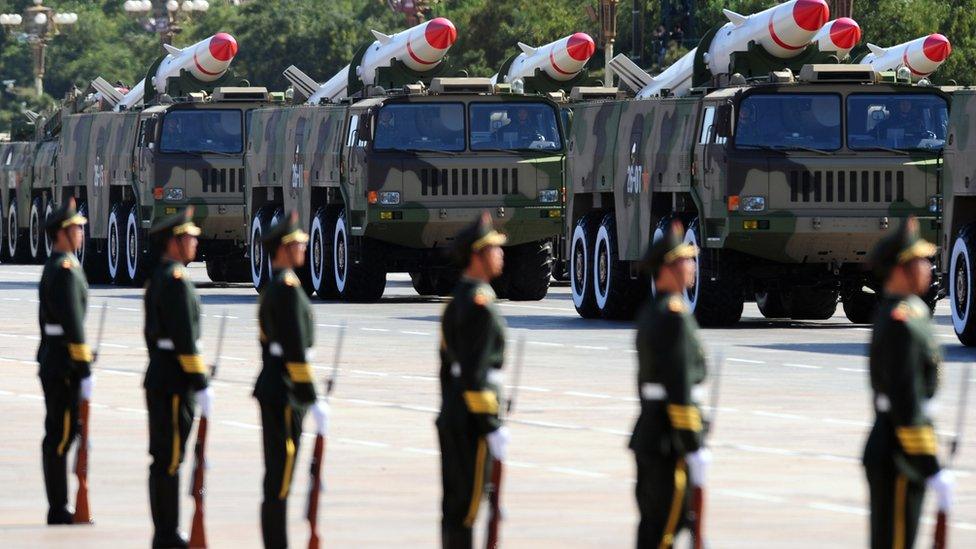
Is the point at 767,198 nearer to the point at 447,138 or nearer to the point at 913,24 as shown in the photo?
the point at 447,138

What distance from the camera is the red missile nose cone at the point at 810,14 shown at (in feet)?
100

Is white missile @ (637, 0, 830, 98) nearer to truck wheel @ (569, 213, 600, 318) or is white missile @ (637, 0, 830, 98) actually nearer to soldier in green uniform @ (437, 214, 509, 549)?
truck wheel @ (569, 213, 600, 318)

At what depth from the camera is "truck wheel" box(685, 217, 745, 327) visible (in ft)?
95.5

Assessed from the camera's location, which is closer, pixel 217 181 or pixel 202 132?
pixel 217 181

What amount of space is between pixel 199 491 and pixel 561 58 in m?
28.6

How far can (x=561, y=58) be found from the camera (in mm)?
40750

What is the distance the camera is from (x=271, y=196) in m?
39.6

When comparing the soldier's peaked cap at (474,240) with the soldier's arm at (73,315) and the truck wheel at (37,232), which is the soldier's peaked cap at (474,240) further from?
the truck wheel at (37,232)

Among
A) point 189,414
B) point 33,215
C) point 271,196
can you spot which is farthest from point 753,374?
point 33,215

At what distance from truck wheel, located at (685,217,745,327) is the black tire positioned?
271 cm

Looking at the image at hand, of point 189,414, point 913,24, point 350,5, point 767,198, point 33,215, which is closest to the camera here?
point 189,414

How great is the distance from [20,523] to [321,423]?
2550 mm

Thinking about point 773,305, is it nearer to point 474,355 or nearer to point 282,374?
point 282,374

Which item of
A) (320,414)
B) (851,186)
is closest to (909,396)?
(320,414)
